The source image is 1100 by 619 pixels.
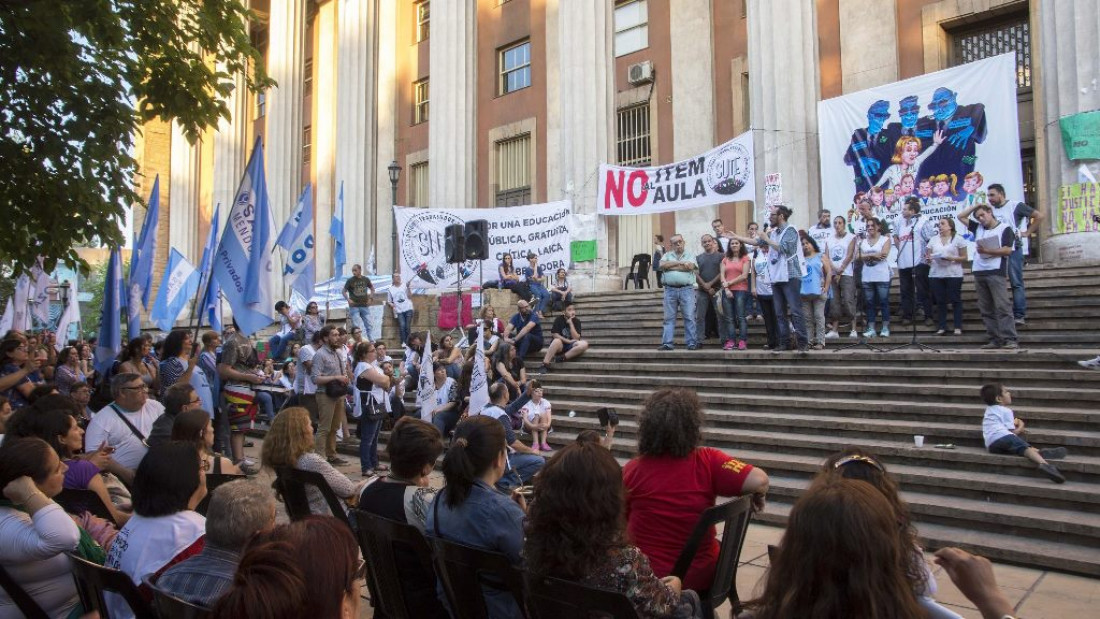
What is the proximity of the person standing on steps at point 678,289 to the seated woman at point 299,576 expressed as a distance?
9987mm

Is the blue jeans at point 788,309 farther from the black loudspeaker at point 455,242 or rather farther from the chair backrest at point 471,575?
the chair backrest at point 471,575

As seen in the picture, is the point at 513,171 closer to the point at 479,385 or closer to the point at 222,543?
the point at 479,385

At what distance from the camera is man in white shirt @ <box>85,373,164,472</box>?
600 cm

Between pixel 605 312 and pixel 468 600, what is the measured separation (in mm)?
12313

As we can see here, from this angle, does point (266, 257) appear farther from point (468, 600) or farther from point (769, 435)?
point (468, 600)

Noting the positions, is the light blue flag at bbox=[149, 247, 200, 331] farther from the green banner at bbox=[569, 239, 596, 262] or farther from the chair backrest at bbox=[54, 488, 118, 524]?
the chair backrest at bbox=[54, 488, 118, 524]

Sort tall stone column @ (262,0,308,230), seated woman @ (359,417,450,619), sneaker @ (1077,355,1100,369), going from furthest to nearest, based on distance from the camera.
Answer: tall stone column @ (262,0,308,230) → sneaker @ (1077,355,1100,369) → seated woman @ (359,417,450,619)

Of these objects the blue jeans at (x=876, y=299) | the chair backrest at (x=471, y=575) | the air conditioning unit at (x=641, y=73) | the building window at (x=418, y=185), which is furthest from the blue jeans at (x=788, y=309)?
the building window at (x=418, y=185)

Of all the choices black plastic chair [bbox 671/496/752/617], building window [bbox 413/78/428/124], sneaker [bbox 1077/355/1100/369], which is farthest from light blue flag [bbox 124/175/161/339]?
building window [bbox 413/78/428/124]

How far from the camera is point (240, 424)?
9.82 meters

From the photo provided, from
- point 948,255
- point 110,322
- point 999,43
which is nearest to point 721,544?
point 948,255

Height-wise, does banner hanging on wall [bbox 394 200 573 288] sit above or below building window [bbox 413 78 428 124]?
below

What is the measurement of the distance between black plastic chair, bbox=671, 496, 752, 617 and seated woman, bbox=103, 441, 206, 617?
2136 millimetres

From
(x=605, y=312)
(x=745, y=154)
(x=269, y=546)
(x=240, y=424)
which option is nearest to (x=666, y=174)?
(x=745, y=154)
